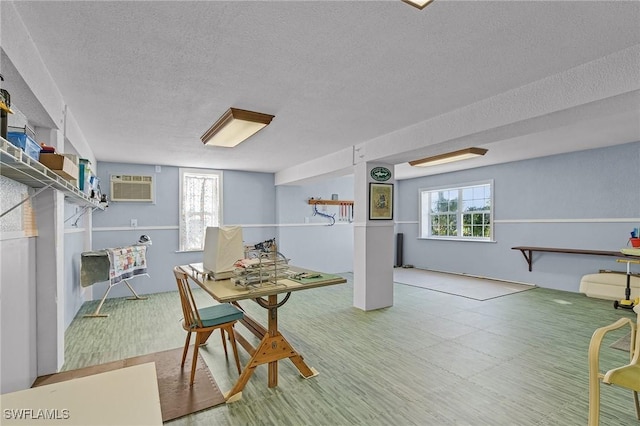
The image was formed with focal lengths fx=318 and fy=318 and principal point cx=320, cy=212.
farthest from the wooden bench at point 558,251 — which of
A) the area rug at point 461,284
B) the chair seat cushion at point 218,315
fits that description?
the chair seat cushion at point 218,315

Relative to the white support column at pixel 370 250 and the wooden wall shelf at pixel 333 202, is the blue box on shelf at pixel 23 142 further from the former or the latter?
the wooden wall shelf at pixel 333 202

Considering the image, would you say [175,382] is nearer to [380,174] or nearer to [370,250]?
[370,250]

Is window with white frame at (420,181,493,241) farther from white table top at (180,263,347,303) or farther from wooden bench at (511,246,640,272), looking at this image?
white table top at (180,263,347,303)

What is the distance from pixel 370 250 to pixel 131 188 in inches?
178

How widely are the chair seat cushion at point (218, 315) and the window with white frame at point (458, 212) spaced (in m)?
6.12

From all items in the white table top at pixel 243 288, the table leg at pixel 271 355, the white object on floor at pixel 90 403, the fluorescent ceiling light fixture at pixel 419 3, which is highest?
the fluorescent ceiling light fixture at pixel 419 3

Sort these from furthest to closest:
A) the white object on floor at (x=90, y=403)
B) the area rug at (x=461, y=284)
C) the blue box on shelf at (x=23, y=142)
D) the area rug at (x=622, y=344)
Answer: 1. the area rug at (x=461, y=284)
2. the area rug at (x=622, y=344)
3. the blue box on shelf at (x=23, y=142)
4. the white object on floor at (x=90, y=403)

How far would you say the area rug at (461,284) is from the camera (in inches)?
221

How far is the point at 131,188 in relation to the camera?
5.87 metres

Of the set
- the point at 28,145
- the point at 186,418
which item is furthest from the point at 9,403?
the point at 186,418

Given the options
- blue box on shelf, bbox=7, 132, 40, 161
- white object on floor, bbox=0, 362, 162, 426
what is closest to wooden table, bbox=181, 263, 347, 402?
white object on floor, bbox=0, 362, 162, 426

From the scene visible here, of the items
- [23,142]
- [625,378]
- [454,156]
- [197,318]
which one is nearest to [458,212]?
[454,156]

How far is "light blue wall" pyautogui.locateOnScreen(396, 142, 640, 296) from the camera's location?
5168 millimetres

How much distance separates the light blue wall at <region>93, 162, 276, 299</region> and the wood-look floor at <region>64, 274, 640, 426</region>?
101 cm
